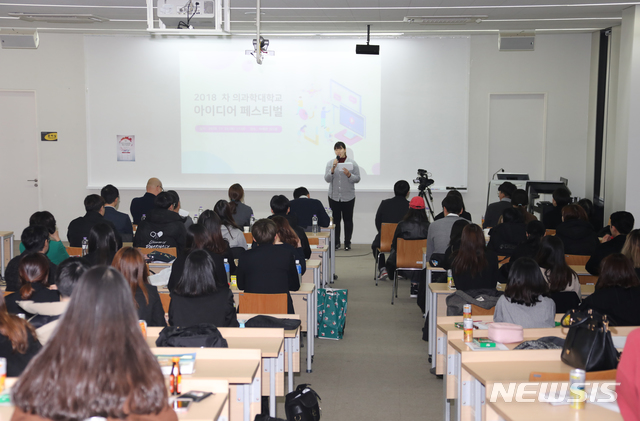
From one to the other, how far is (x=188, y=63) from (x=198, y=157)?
157 centimetres

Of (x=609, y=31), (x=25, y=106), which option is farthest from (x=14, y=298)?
(x=609, y=31)

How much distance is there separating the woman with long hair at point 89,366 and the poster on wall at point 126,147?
8748 mm

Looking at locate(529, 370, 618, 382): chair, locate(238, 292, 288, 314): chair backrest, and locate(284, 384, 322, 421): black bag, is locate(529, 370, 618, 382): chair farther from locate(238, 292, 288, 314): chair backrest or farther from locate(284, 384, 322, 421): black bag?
locate(238, 292, 288, 314): chair backrest

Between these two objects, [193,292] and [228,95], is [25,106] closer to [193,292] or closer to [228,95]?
[228,95]

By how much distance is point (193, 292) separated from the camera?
3416 millimetres

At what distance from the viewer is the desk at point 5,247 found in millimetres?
7105

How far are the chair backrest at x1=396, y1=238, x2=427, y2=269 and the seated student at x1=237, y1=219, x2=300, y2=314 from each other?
222cm

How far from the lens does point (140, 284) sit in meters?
3.41

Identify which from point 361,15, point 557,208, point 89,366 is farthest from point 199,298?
point 361,15

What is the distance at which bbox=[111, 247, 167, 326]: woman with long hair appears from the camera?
3.37m

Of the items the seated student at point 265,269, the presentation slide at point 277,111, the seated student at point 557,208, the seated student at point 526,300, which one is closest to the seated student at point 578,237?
the seated student at point 557,208

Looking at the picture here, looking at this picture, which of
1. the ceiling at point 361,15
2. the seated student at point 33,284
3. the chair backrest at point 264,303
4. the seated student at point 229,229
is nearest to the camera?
the seated student at point 33,284

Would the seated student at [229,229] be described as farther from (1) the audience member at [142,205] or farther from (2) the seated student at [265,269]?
(1) the audience member at [142,205]

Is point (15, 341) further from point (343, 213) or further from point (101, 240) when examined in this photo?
point (343, 213)
